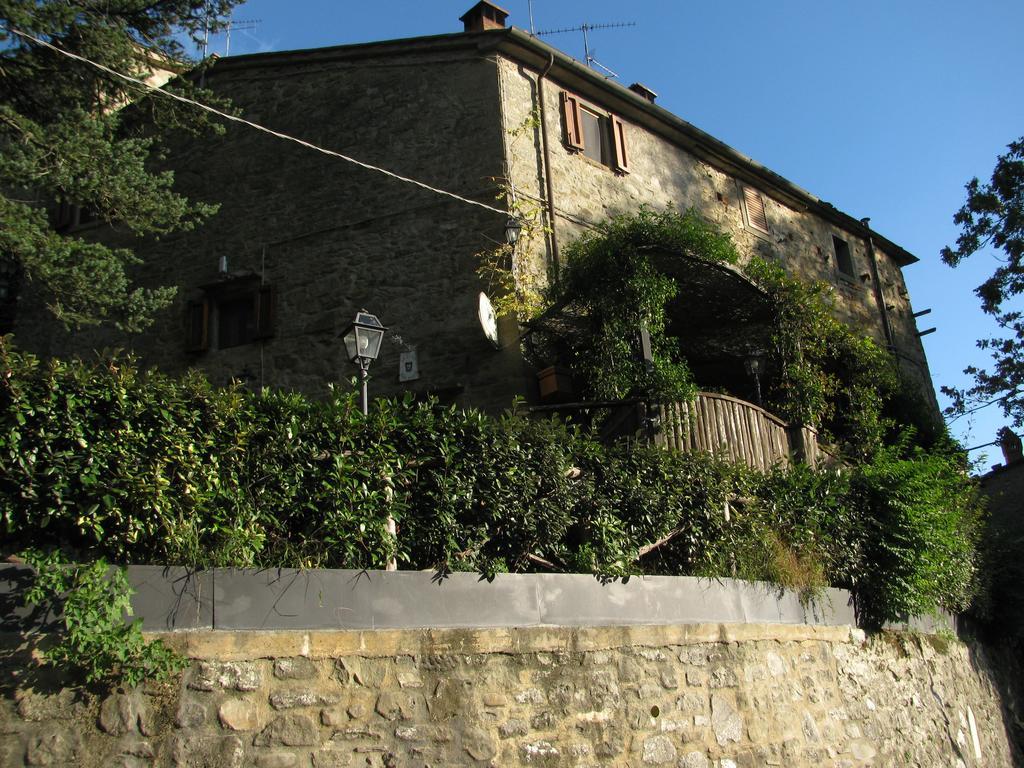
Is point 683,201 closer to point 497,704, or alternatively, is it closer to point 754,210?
point 754,210

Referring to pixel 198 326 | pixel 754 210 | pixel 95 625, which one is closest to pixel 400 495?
pixel 95 625

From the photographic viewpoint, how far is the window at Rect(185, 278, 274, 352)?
508 inches

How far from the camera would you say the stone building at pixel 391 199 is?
12.0 m

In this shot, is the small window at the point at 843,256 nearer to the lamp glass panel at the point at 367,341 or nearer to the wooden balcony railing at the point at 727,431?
the wooden balcony railing at the point at 727,431

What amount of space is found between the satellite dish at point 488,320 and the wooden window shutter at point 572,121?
3.16 metres

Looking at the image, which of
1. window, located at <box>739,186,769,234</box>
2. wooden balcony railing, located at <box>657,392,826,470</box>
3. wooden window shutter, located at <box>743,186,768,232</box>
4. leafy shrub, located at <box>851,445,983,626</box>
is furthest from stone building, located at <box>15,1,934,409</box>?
leafy shrub, located at <box>851,445,983,626</box>

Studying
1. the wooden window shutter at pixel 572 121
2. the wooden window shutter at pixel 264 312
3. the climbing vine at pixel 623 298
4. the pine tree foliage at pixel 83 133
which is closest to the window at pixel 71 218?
the wooden window shutter at pixel 264 312

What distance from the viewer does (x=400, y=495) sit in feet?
19.5

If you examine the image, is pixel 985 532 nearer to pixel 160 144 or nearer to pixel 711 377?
pixel 711 377

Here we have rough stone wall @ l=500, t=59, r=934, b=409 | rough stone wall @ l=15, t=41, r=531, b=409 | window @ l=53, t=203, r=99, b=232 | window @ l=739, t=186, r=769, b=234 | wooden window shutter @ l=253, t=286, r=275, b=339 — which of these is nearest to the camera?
rough stone wall @ l=15, t=41, r=531, b=409

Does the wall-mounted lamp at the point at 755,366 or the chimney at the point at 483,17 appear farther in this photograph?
the chimney at the point at 483,17

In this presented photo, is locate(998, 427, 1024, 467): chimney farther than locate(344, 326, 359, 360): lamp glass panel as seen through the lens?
Yes

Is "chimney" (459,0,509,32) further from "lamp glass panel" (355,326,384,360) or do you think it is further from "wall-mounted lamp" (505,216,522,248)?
"lamp glass panel" (355,326,384,360)

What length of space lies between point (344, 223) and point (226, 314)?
2.13 m
